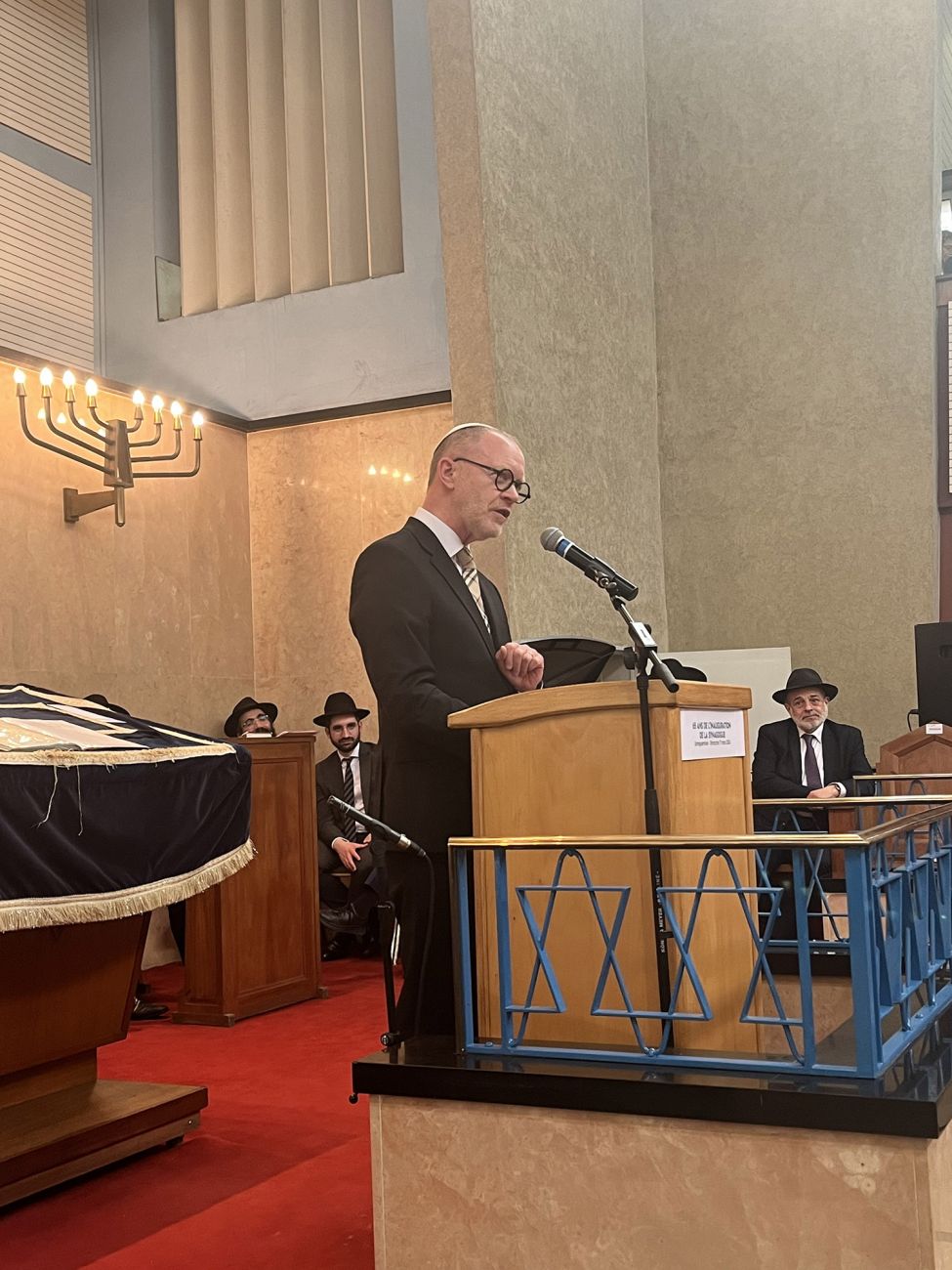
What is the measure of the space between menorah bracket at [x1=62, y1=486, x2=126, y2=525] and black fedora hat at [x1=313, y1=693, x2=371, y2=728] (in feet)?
4.54

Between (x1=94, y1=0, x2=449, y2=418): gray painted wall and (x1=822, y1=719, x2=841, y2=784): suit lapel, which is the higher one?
(x1=94, y1=0, x2=449, y2=418): gray painted wall

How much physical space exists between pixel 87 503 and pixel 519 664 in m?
4.97

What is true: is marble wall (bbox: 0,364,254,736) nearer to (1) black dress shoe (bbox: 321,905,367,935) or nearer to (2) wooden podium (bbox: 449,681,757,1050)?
(1) black dress shoe (bbox: 321,905,367,935)

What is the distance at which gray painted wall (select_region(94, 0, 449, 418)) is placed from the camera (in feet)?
25.2

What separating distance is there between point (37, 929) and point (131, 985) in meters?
0.45

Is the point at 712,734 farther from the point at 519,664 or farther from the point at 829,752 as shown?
the point at 829,752

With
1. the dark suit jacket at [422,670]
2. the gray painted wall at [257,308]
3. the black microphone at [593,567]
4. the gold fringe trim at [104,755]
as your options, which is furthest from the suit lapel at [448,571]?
the gray painted wall at [257,308]

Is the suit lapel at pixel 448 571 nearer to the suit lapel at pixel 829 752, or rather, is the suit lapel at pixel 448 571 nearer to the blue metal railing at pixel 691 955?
the blue metal railing at pixel 691 955

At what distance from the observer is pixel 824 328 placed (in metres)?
7.85

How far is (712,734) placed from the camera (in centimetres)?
214

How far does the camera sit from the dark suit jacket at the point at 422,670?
2326mm

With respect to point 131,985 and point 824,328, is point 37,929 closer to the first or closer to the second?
point 131,985

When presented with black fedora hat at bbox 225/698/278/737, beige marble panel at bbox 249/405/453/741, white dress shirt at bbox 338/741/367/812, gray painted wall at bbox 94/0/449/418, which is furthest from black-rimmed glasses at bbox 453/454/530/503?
gray painted wall at bbox 94/0/449/418

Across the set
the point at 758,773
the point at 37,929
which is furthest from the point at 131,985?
the point at 758,773
